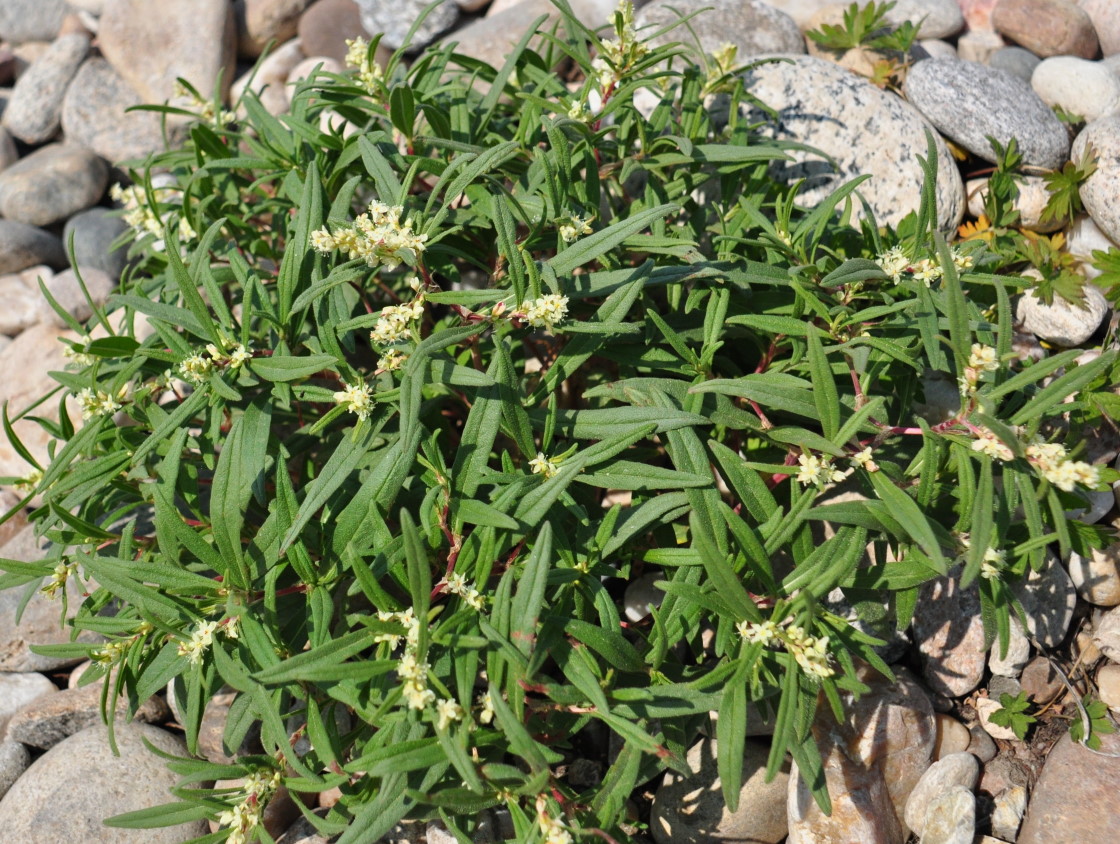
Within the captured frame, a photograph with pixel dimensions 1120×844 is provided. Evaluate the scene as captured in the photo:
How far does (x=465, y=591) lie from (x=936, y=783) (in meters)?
2.06

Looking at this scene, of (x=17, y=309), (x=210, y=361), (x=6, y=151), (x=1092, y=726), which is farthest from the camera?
(x=6, y=151)

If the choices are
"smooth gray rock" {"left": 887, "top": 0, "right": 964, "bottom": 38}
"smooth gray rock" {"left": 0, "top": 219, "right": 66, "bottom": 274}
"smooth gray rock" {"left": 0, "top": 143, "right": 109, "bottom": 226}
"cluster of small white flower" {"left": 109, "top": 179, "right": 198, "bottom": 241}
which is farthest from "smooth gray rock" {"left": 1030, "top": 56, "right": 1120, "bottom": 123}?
"smooth gray rock" {"left": 0, "top": 219, "right": 66, "bottom": 274}

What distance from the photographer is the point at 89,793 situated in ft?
11.6

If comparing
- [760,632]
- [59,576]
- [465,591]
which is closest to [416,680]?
[465,591]

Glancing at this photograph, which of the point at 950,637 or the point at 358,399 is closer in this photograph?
the point at 358,399

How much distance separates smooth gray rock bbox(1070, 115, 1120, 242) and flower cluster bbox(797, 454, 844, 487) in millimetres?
2544

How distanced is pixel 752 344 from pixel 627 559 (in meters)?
1.27

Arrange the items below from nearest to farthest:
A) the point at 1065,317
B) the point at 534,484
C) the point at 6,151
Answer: the point at 534,484, the point at 1065,317, the point at 6,151

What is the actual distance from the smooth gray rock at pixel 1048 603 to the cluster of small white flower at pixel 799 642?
1524 millimetres

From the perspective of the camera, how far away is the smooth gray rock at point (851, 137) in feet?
14.6

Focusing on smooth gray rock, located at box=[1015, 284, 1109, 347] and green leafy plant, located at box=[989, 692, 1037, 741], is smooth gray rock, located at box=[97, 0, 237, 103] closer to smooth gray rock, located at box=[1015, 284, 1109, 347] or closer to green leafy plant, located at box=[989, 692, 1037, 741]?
smooth gray rock, located at box=[1015, 284, 1109, 347]

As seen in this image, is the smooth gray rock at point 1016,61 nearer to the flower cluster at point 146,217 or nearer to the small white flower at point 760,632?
the small white flower at point 760,632

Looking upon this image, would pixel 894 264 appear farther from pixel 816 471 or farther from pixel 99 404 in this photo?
pixel 99 404

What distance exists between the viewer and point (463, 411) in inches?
159
